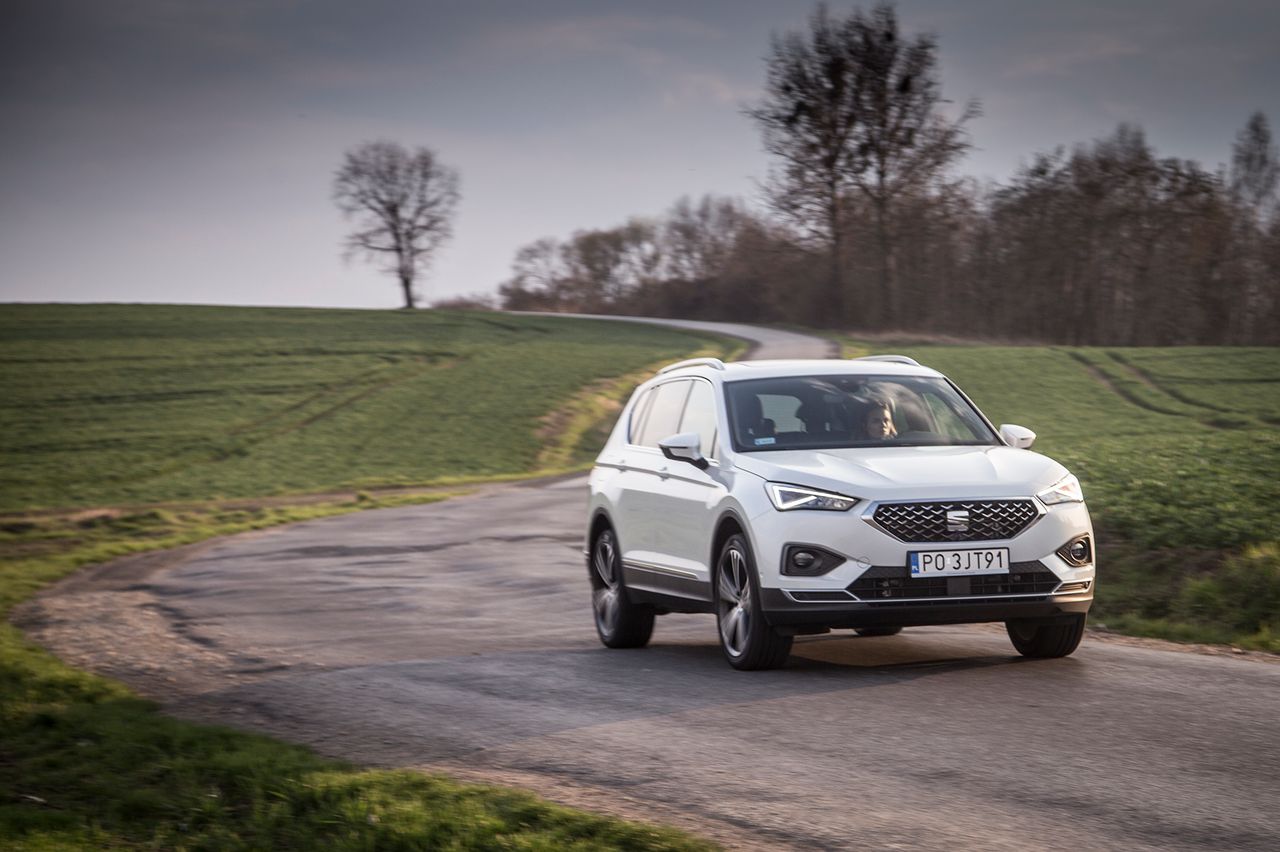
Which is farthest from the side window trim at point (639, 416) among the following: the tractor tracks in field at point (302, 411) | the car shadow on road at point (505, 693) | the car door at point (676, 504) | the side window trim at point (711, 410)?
the tractor tracks in field at point (302, 411)

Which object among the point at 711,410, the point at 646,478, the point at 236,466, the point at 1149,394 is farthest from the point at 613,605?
the point at 1149,394

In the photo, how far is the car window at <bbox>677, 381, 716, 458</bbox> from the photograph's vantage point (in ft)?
33.2

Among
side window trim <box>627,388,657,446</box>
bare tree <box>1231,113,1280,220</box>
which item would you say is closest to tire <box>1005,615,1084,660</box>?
side window trim <box>627,388,657,446</box>

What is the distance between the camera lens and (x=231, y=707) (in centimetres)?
938

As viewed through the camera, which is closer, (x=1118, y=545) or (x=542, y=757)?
(x=542, y=757)

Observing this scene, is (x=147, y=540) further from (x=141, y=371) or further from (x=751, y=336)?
(x=751, y=336)

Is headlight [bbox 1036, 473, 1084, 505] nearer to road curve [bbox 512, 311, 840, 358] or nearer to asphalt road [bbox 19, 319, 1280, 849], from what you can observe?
asphalt road [bbox 19, 319, 1280, 849]

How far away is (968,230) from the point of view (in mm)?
73812

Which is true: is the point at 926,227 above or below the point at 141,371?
above

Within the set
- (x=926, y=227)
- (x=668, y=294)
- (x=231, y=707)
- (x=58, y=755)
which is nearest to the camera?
(x=58, y=755)

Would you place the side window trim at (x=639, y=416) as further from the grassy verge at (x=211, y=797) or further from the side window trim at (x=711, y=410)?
the grassy verge at (x=211, y=797)

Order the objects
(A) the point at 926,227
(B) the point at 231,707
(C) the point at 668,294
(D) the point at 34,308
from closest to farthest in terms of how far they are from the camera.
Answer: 1. (B) the point at 231,707
2. (A) the point at 926,227
3. (D) the point at 34,308
4. (C) the point at 668,294

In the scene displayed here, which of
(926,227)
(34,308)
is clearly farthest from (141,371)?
(926,227)

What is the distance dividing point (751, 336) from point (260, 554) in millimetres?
52429
